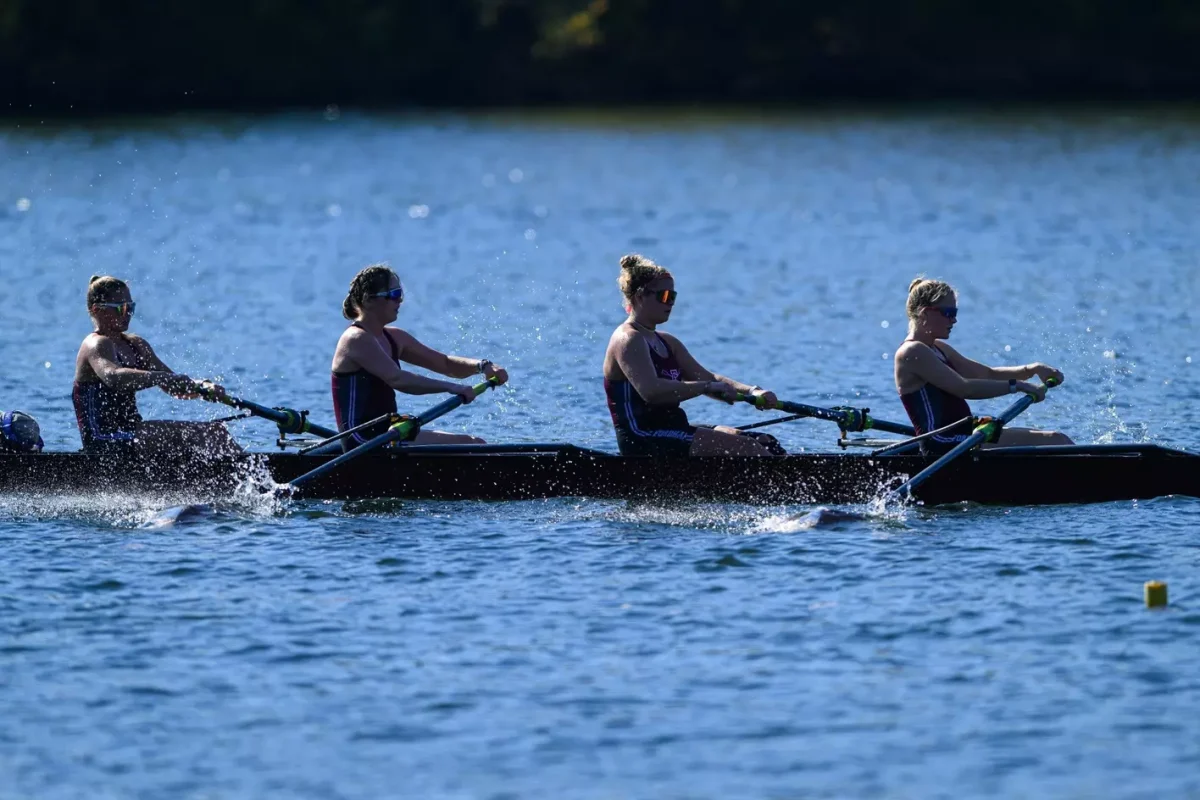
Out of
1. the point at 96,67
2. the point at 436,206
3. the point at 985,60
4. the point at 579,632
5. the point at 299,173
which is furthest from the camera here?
the point at 985,60

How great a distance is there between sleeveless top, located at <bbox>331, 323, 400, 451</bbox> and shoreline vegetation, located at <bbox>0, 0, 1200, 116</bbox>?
65078mm

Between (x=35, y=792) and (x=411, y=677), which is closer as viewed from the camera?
(x=35, y=792)

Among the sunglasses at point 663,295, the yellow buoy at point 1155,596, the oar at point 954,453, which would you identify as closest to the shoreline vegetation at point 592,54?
the sunglasses at point 663,295

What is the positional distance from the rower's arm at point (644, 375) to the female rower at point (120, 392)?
9.61 feet

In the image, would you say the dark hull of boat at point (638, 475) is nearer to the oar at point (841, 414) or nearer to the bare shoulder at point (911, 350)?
the oar at point (841, 414)

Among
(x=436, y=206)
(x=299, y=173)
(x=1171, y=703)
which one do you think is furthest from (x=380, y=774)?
(x=299, y=173)

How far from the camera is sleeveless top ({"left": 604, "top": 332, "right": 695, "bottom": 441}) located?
46.5 ft

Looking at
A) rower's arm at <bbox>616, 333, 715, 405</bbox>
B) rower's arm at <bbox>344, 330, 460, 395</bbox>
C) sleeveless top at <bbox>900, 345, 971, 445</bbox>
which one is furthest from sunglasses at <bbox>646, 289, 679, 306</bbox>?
sleeveless top at <bbox>900, 345, 971, 445</bbox>

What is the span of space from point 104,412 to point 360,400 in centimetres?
187

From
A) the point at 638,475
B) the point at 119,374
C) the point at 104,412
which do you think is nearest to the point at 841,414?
the point at 638,475

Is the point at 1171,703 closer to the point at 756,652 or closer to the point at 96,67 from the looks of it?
the point at 756,652

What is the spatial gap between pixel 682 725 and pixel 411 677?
5.41 ft

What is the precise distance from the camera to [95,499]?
1448 centimetres

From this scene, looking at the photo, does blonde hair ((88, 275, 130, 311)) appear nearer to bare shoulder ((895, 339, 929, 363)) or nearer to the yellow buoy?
bare shoulder ((895, 339, 929, 363))
